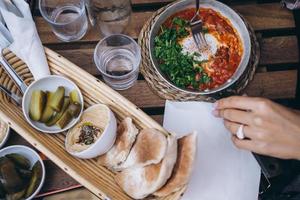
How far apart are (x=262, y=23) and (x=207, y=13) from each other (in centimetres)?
19

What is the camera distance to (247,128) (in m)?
1.35

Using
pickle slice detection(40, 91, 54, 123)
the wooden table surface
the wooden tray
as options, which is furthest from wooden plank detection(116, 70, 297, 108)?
pickle slice detection(40, 91, 54, 123)

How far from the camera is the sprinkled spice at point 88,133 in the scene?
4.37ft

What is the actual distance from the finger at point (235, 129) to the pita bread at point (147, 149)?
0.72ft

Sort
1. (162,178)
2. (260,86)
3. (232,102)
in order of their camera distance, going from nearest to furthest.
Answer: (162,178) → (232,102) → (260,86)

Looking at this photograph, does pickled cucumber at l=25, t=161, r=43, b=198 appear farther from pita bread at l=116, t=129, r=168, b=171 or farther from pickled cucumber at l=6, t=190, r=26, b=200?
pita bread at l=116, t=129, r=168, b=171

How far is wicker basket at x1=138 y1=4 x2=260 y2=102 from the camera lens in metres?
1.42

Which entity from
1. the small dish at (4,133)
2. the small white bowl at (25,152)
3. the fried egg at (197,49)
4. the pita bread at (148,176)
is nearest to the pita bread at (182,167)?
the pita bread at (148,176)

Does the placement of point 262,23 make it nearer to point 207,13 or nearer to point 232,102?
point 207,13

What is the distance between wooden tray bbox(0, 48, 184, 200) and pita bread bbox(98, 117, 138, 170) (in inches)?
1.3

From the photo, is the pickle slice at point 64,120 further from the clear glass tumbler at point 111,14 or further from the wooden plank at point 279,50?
the wooden plank at point 279,50

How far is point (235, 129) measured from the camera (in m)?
1.37

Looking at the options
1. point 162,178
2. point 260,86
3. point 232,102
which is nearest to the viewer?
point 162,178

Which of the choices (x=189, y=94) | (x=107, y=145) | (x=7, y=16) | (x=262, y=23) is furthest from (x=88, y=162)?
(x=262, y=23)
